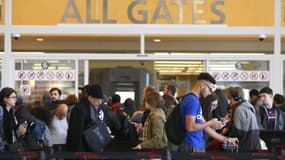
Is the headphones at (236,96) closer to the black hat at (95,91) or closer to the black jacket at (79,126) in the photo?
the black hat at (95,91)

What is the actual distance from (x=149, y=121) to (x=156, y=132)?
7.0 inches

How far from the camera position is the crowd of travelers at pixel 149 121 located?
6.33 metres

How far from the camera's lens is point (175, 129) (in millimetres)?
6289

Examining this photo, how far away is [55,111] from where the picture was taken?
820cm

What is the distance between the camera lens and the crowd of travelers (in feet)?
20.8

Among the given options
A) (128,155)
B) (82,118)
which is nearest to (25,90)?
(82,118)

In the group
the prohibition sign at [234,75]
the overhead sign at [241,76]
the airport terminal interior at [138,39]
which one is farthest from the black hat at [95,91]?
the prohibition sign at [234,75]

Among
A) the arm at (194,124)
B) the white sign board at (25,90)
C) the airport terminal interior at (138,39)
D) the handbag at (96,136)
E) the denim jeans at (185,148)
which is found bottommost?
the denim jeans at (185,148)

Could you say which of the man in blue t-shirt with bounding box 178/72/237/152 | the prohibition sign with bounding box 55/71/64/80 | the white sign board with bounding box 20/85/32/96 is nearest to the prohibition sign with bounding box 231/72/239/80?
the prohibition sign with bounding box 55/71/64/80

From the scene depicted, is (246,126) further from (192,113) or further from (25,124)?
(25,124)

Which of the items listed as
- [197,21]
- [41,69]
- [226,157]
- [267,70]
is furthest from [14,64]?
[226,157]

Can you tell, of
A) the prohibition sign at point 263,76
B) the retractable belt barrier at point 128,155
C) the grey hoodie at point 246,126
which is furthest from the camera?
the prohibition sign at point 263,76

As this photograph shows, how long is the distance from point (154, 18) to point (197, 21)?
841 mm

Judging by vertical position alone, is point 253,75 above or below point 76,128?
above
